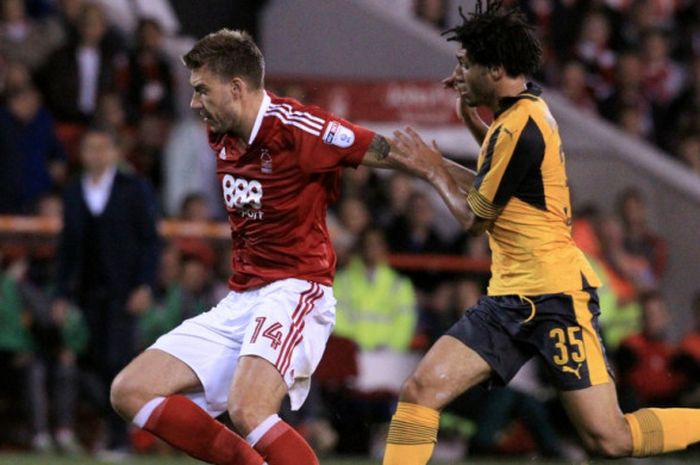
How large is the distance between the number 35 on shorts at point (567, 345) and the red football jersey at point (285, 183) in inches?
38.1

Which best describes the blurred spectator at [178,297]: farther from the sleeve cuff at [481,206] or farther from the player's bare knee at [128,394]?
the sleeve cuff at [481,206]

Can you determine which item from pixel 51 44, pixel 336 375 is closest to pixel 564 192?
pixel 336 375

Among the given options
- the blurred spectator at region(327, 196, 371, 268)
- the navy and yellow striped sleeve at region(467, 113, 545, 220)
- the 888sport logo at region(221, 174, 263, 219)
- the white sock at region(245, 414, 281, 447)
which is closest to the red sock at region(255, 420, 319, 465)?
the white sock at region(245, 414, 281, 447)

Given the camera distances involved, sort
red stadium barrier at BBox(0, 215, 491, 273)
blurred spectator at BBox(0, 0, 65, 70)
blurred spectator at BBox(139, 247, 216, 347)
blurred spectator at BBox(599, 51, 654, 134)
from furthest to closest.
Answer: blurred spectator at BBox(599, 51, 654, 134) < blurred spectator at BBox(0, 0, 65, 70) < red stadium barrier at BBox(0, 215, 491, 273) < blurred spectator at BBox(139, 247, 216, 347)

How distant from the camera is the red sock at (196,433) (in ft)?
21.1

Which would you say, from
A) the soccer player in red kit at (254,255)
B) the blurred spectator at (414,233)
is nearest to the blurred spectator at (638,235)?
the blurred spectator at (414,233)

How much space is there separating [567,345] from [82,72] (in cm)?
687

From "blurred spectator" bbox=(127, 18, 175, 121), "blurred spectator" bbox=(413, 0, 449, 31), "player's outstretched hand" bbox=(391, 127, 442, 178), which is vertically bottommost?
"blurred spectator" bbox=(127, 18, 175, 121)

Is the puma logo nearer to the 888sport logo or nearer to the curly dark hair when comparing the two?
the curly dark hair

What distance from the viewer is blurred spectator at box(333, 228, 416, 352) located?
447 inches

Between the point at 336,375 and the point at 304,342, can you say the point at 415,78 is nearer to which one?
the point at 336,375

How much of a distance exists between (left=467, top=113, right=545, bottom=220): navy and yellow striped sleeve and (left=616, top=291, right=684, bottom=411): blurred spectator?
5.15 metres

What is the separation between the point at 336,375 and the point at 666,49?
6.93 metres

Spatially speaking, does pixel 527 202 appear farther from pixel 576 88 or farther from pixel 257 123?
pixel 576 88
